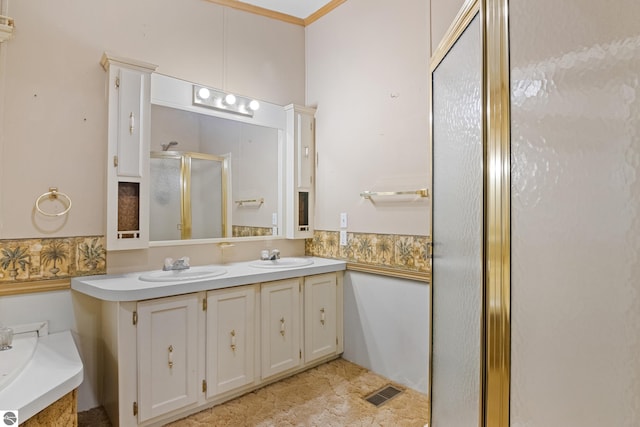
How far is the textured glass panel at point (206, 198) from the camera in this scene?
251 centimetres

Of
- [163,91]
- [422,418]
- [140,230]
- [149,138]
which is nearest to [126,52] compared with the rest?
[163,91]

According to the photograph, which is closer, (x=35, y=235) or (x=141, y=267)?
(x=35, y=235)

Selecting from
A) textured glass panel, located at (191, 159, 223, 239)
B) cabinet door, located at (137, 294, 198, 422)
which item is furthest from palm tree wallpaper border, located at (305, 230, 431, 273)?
cabinet door, located at (137, 294, 198, 422)

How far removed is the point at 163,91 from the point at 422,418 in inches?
105

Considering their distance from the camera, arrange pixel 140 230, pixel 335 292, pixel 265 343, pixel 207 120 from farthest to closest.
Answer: pixel 335 292 → pixel 207 120 → pixel 265 343 → pixel 140 230

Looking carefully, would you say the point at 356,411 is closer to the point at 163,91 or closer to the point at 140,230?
the point at 140,230

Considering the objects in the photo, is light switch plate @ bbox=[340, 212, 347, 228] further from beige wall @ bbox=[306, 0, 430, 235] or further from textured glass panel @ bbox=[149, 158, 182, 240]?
textured glass panel @ bbox=[149, 158, 182, 240]

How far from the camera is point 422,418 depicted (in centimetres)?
199

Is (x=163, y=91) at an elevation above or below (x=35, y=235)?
above

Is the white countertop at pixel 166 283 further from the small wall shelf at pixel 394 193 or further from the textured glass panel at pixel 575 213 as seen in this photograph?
the textured glass panel at pixel 575 213

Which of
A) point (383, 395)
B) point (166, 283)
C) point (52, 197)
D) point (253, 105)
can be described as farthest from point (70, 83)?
point (383, 395)

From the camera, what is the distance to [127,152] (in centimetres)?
211

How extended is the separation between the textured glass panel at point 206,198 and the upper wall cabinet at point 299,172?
61 cm

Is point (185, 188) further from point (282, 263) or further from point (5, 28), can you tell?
point (5, 28)
